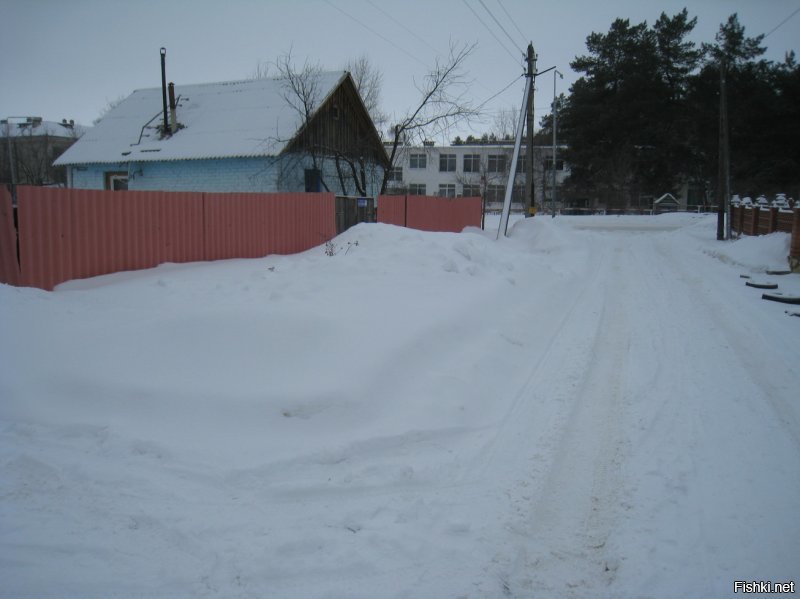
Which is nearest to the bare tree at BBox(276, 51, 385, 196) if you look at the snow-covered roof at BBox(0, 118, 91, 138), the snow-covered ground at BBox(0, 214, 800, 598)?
the snow-covered ground at BBox(0, 214, 800, 598)

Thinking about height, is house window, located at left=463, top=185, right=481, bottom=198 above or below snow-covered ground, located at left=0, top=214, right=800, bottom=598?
above

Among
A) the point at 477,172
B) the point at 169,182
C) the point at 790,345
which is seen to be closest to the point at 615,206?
the point at 477,172

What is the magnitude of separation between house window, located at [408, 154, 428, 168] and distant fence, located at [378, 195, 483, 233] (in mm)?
42082

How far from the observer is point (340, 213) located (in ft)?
55.4

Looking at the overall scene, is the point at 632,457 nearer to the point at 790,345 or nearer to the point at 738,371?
the point at 738,371

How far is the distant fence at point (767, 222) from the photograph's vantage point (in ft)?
50.5

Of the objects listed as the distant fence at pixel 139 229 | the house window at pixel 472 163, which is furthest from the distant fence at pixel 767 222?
the house window at pixel 472 163

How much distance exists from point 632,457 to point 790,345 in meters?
4.77

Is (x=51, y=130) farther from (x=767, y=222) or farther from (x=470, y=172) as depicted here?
(x=767, y=222)

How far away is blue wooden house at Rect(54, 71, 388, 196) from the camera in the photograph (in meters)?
22.3

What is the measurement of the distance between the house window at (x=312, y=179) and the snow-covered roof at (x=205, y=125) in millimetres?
1794

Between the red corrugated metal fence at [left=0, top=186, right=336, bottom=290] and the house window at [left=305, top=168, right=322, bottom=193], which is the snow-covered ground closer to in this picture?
the red corrugated metal fence at [left=0, top=186, right=336, bottom=290]

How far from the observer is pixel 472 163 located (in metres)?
66.5

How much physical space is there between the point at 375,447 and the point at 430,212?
17.3 metres
